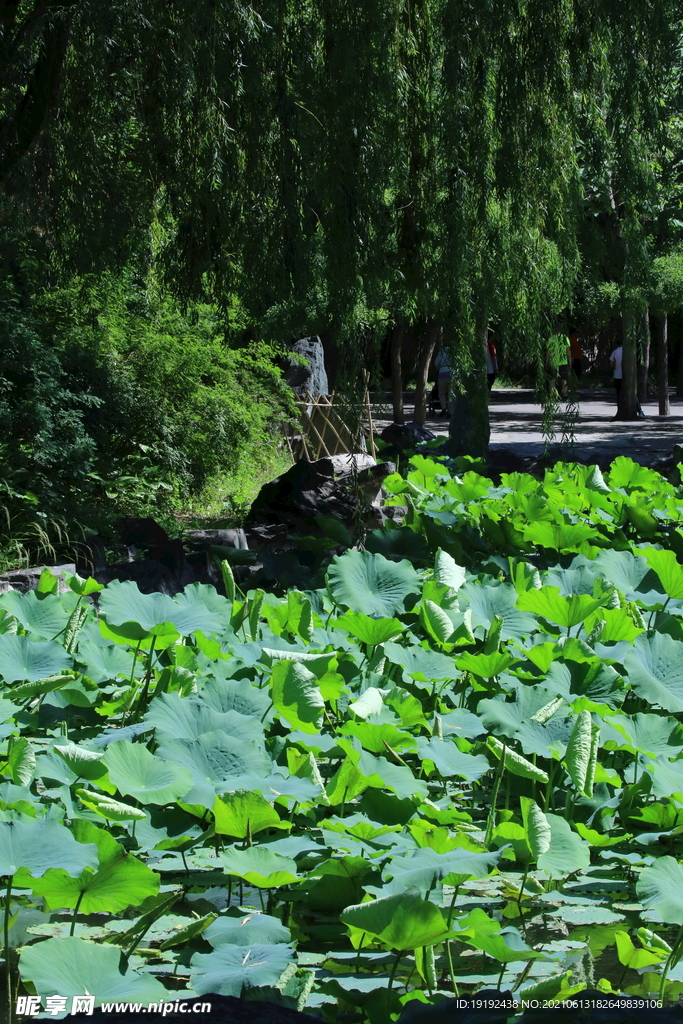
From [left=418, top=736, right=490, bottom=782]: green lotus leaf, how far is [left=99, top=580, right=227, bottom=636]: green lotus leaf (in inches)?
26.1

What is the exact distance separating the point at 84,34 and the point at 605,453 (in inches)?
322

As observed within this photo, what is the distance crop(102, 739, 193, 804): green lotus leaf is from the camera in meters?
1.58

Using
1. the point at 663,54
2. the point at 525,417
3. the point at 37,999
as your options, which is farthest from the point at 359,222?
the point at 525,417

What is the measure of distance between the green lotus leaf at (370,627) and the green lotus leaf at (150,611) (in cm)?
30

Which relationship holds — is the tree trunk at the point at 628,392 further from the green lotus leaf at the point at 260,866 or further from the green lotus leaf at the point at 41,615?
the green lotus leaf at the point at 260,866

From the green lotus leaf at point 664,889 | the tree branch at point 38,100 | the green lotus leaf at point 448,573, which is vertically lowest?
the green lotus leaf at point 664,889

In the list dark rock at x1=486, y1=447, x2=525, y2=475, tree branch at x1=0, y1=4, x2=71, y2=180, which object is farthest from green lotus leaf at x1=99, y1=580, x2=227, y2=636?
dark rock at x1=486, y1=447, x2=525, y2=475

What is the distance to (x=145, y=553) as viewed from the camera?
23.9 feet

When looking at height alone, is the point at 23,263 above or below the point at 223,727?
above

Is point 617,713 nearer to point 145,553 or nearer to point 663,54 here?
point 663,54

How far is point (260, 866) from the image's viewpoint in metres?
1.44

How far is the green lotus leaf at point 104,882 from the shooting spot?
1.33 meters

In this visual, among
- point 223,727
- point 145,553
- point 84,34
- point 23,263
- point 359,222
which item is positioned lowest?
point 145,553

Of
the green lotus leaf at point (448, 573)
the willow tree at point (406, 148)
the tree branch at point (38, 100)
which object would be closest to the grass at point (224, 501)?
the tree branch at point (38, 100)
